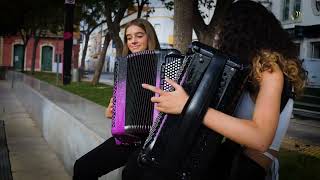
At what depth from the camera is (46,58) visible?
62969 millimetres

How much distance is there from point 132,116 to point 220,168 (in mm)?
717

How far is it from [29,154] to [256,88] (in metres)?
6.07

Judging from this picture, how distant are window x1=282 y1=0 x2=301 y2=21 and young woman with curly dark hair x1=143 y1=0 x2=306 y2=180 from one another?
91.6ft

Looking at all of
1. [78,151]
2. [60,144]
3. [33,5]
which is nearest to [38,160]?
[60,144]

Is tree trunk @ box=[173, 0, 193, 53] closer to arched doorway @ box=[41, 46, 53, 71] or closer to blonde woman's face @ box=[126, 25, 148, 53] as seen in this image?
blonde woman's face @ box=[126, 25, 148, 53]

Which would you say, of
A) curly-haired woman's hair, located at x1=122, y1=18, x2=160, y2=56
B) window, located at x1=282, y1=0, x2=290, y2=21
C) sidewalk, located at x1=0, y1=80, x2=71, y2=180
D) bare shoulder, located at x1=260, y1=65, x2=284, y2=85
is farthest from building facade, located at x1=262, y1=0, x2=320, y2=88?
bare shoulder, located at x1=260, y1=65, x2=284, y2=85

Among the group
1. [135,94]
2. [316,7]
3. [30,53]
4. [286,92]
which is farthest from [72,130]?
[30,53]

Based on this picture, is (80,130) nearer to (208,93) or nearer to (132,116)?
(132,116)

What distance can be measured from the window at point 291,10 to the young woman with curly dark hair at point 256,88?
91.6 feet

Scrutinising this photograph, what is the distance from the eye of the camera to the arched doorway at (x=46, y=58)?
62500mm

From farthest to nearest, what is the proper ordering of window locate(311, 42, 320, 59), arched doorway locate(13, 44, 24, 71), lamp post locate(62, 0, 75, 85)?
arched doorway locate(13, 44, 24, 71) < window locate(311, 42, 320, 59) < lamp post locate(62, 0, 75, 85)

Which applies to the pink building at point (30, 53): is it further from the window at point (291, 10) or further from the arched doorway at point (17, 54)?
the window at point (291, 10)

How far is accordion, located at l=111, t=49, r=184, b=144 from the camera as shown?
259cm

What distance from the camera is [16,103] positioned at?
53.0 feet
